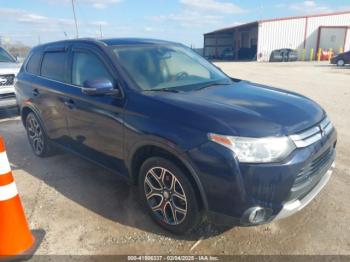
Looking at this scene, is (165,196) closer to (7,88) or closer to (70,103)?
(70,103)

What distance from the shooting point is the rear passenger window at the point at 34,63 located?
4.83 m

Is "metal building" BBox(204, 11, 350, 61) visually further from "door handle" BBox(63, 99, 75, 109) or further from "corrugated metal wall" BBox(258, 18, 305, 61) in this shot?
"door handle" BBox(63, 99, 75, 109)

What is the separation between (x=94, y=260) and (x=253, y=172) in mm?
1590

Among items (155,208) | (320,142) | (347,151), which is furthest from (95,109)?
(347,151)

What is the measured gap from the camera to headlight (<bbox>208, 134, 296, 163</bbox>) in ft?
7.70

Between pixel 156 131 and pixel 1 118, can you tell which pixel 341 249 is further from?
pixel 1 118

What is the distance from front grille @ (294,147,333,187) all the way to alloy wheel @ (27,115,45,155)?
12.8 ft

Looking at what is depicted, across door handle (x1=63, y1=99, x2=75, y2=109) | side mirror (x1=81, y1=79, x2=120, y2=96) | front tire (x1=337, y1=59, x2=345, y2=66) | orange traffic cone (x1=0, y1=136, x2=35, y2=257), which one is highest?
side mirror (x1=81, y1=79, x2=120, y2=96)

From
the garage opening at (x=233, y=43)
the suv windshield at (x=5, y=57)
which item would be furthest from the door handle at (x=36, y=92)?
the garage opening at (x=233, y=43)

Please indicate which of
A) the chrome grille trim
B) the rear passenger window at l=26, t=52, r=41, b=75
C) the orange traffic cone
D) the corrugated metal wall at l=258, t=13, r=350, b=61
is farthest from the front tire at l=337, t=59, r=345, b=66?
the orange traffic cone

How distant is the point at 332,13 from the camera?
3678 centimetres

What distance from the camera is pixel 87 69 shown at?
12.0 feet

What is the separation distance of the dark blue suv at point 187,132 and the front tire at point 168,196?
0.01m

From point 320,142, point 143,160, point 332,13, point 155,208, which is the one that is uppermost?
point 332,13
